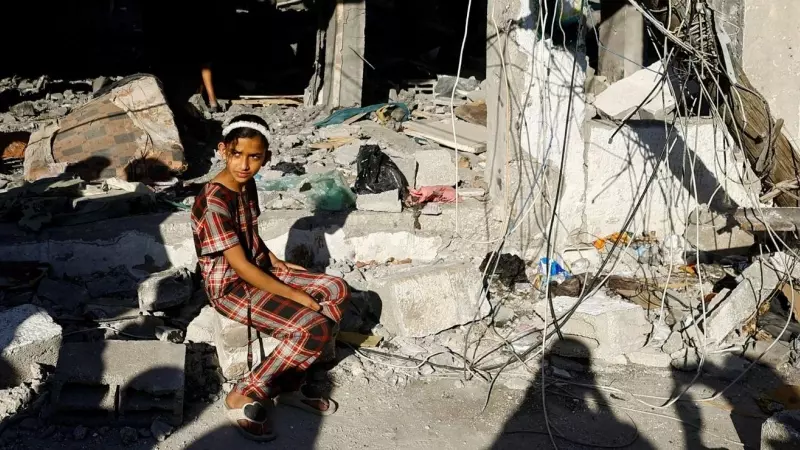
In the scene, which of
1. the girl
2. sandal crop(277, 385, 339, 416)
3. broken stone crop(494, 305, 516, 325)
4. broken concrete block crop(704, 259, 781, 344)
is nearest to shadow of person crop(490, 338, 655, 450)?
broken stone crop(494, 305, 516, 325)

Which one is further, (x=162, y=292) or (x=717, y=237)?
(x=717, y=237)

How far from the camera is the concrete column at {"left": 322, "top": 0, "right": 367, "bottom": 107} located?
9.59 metres

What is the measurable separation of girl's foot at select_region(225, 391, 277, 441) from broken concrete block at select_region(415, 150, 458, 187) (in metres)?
3.54

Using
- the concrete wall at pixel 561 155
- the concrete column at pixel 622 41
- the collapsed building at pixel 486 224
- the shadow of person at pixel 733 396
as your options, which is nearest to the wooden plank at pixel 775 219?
the collapsed building at pixel 486 224

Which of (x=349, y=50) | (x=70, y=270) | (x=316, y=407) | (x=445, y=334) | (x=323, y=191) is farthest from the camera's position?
(x=349, y=50)

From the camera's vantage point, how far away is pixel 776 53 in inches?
175

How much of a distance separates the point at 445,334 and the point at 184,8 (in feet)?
35.2

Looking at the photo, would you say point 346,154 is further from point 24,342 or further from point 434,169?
point 24,342

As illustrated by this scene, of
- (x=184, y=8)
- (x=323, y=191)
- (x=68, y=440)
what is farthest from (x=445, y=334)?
(x=184, y=8)

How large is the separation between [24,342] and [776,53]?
4.57 meters

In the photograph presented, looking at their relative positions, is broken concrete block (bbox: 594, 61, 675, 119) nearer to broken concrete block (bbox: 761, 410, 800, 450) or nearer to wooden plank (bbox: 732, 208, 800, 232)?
wooden plank (bbox: 732, 208, 800, 232)

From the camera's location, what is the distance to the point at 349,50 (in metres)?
9.69

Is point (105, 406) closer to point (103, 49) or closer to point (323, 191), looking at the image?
point (323, 191)

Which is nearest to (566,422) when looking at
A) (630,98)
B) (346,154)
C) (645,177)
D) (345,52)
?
(645,177)
